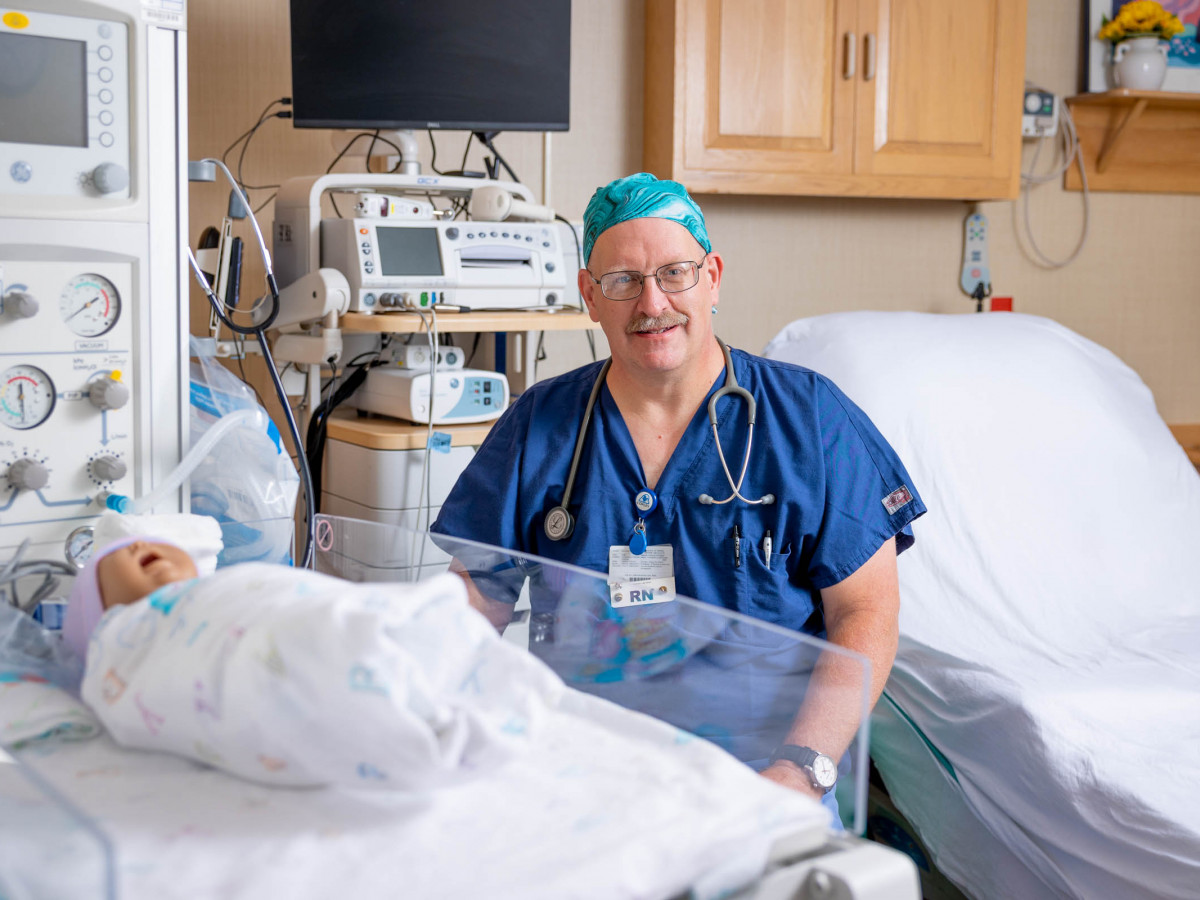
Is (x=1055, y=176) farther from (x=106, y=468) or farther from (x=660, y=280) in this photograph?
(x=106, y=468)

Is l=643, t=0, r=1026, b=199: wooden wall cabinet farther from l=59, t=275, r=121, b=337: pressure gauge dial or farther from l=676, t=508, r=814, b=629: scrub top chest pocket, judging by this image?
l=59, t=275, r=121, b=337: pressure gauge dial

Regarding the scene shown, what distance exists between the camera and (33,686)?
2.08ft

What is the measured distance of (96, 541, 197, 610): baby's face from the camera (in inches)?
25.0

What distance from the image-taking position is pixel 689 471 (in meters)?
1.30

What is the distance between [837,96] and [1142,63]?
892 mm

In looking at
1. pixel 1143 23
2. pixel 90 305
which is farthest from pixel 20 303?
pixel 1143 23

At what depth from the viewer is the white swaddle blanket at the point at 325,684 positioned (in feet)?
1.58

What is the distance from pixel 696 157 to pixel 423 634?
82.0 inches

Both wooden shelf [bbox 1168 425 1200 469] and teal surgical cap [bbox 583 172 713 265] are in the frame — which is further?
wooden shelf [bbox 1168 425 1200 469]

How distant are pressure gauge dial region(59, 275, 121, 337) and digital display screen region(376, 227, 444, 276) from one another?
86 centimetres

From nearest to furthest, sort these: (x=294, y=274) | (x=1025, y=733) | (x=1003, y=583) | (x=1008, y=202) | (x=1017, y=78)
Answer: (x=1025, y=733) < (x=1003, y=583) < (x=294, y=274) < (x=1017, y=78) < (x=1008, y=202)

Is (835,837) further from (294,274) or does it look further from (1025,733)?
(294,274)

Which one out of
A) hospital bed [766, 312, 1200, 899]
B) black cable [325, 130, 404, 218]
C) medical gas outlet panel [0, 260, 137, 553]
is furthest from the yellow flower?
medical gas outlet panel [0, 260, 137, 553]

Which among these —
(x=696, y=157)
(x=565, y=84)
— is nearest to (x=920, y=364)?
(x=696, y=157)
